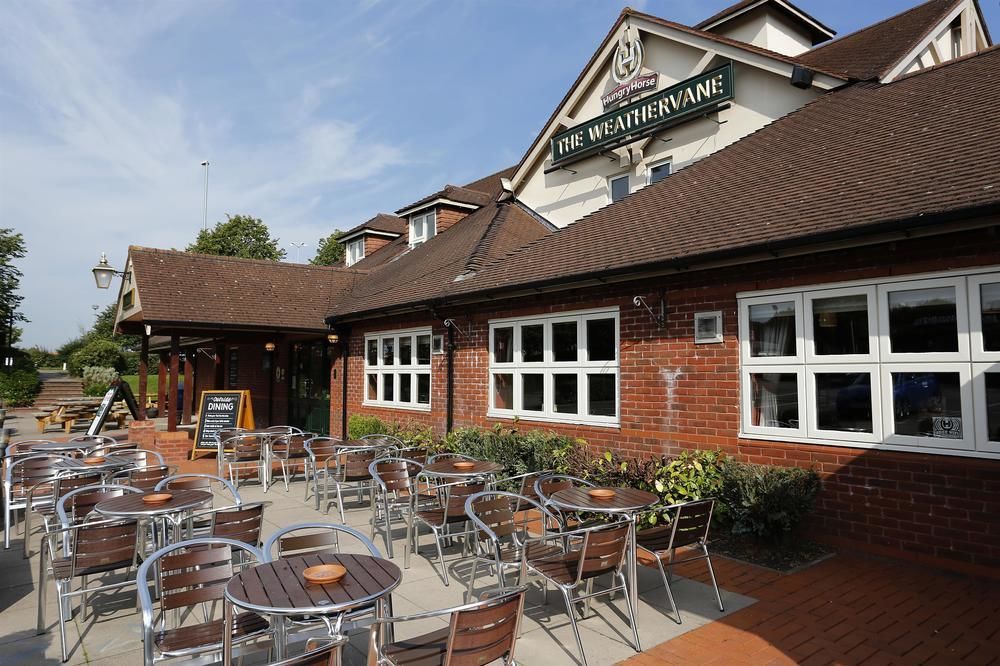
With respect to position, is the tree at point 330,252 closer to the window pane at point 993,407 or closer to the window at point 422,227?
the window at point 422,227

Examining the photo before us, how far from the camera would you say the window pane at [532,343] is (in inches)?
384

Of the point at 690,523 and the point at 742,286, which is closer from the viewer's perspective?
the point at 690,523

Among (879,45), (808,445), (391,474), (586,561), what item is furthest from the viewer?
(879,45)

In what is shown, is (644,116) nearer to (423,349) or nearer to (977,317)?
(423,349)

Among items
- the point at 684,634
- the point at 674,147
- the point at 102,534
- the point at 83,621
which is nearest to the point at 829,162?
the point at 674,147

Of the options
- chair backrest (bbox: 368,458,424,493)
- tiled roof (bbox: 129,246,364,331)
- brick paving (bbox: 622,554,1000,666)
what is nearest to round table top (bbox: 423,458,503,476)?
chair backrest (bbox: 368,458,424,493)

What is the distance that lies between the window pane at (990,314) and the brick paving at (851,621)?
6.51 feet

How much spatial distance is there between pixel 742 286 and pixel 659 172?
553 cm

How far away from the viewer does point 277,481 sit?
11156mm

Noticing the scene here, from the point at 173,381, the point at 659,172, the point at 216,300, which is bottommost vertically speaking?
the point at 173,381

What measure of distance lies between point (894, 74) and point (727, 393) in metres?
6.51

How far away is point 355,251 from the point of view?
23.9m

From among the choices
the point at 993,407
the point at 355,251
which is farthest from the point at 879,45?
the point at 355,251

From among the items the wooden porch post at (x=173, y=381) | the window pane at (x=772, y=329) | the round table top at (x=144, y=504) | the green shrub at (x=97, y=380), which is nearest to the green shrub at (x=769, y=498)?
the window pane at (x=772, y=329)
